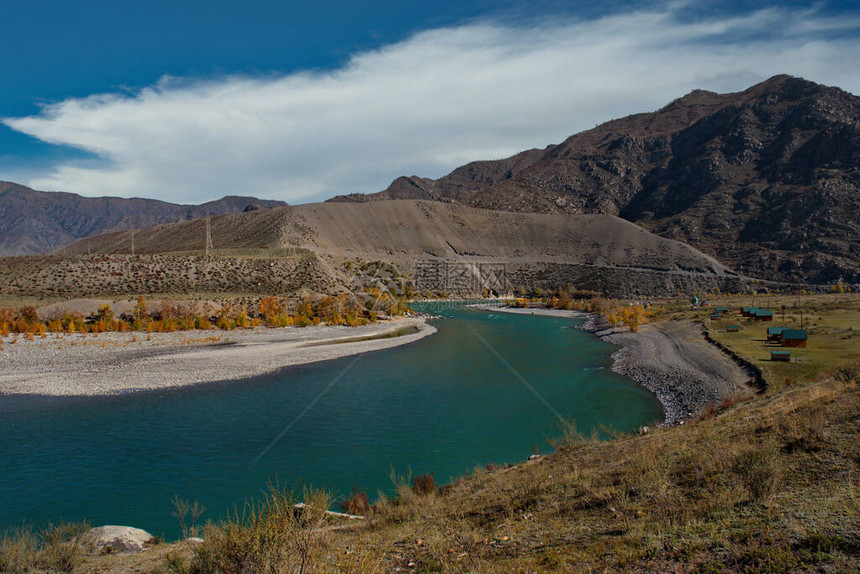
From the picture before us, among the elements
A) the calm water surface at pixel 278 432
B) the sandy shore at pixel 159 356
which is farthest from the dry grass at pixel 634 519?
the sandy shore at pixel 159 356

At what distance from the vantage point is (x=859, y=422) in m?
7.76

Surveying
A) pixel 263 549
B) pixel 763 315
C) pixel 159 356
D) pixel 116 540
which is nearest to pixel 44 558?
pixel 116 540

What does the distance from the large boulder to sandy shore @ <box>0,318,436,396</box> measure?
15.3m

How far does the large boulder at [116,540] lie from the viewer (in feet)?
24.3

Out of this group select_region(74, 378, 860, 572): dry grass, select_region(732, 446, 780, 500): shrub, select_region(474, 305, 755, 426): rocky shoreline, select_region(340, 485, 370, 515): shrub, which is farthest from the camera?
select_region(474, 305, 755, 426): rocky shoreline

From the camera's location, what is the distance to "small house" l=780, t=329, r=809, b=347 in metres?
24.9

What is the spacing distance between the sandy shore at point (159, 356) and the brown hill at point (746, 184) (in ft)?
258

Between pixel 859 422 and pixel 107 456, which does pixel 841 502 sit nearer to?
pixel 859 422

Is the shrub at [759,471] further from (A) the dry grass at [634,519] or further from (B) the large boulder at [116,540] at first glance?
(B) the large boulder at [116,540]

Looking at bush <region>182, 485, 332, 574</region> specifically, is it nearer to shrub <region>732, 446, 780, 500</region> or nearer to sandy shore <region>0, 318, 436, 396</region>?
shrub <region>732, 446, 780, 500</region>

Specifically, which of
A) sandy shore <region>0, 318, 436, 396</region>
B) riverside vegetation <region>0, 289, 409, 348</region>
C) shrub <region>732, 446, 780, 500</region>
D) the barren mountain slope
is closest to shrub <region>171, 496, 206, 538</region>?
shrub <region>732, 446, 780, 500</region>

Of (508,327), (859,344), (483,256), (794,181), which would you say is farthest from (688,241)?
(859,344)

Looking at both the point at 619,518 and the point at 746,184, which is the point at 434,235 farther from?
the point at 619,518

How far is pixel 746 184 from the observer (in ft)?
372
